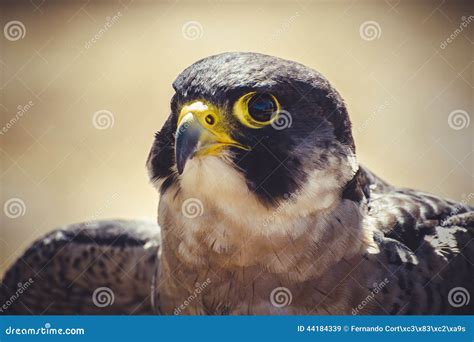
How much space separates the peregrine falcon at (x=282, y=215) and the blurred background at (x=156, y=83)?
111 cm

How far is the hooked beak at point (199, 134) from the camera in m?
2.41

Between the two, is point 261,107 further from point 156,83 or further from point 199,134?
point 156,83

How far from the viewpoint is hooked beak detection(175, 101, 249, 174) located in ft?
7.91

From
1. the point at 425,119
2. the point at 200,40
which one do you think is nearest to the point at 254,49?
the point at 200,40

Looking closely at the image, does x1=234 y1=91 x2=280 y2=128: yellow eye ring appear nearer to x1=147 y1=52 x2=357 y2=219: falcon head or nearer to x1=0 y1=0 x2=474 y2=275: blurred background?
x1=147 y1=52 x2=357 y2=219: falcon head

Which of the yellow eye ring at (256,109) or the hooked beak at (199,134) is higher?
the yellow eye ring at (256,109)

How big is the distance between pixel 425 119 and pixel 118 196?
78.5 inches

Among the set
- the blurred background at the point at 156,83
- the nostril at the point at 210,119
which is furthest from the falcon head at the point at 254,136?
the blurred background at the point at 156,83

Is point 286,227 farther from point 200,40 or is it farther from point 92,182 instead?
point 92,182

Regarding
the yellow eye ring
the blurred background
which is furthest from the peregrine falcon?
the blurred background

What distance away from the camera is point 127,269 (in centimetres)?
357

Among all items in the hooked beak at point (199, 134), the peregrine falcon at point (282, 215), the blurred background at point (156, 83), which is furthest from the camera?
the blurred background at point (156, 83)

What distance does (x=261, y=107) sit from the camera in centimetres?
249

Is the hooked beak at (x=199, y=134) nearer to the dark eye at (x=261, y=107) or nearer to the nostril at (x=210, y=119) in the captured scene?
the nostril at (x=210, y=119)
